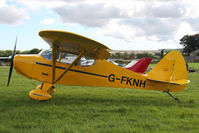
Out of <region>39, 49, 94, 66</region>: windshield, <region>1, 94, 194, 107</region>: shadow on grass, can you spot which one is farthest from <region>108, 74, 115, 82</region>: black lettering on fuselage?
<region>39, 49, 94, 66</region>: windshield

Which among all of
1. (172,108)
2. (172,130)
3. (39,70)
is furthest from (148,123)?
(39,70)

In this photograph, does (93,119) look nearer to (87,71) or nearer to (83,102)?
(83,102)

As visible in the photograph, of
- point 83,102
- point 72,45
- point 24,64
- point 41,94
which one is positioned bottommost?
point 83,102

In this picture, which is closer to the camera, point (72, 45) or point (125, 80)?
point (72, 45)

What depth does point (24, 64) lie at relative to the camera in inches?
261

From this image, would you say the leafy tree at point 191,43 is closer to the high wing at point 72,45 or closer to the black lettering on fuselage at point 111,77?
the black lettering on fuselage at point 111,77

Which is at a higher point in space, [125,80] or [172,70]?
[172,70]

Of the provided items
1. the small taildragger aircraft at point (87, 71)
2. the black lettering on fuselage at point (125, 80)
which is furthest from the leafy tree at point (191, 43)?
the black lettering on fuselage at point (125, 80)

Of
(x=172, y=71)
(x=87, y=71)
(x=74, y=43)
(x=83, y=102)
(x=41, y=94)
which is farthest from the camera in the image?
(x=172, y=71)

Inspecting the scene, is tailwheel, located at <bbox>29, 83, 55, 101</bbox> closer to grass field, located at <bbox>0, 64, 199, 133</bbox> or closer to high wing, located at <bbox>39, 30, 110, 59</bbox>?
grass field, located at <bbox>0, 64, 199, 133</bbox>

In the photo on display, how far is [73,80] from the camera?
6.94 meters

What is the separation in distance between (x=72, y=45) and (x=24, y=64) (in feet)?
6.40

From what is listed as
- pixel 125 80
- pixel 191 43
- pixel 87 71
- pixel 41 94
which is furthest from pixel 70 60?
pixel 191 43

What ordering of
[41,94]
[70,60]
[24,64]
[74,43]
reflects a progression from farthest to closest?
1. [70,60]
2. [24,64]
3. [41,94]
4. [74,43]
